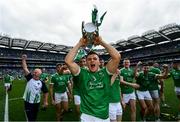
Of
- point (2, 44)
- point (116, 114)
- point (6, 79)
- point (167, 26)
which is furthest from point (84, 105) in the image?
point (2, 44)

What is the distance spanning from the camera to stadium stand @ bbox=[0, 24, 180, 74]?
79125mm

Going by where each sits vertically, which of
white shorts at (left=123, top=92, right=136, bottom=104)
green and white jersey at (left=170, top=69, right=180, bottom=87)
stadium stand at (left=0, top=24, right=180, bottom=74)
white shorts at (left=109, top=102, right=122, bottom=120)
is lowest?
white shorts at (left=109, top=102, right=122, bottom=120)

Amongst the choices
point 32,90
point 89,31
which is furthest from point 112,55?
point 32,90

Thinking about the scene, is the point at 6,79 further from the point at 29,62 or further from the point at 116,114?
the point at 29,62

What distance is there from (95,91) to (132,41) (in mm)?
86397

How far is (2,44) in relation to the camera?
90000 mm

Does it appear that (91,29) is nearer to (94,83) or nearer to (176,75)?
(94,83)

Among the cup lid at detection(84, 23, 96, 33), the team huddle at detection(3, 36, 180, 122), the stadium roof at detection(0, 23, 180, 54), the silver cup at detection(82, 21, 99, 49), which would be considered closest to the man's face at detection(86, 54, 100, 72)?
the team huddle at detection(3, 36, 180, 122)

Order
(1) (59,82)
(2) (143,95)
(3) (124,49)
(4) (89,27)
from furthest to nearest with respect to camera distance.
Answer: (3) (124,49) < (1) (59,82) < (2) (143,95) < (4) (89,27)

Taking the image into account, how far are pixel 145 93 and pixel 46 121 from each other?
3882mm

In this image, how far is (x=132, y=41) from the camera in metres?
90.1

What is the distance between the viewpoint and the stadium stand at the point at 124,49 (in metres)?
79.1

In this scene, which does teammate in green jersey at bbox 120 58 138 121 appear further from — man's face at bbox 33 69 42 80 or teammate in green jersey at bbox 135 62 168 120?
man's face at bbox 33 69 42 80

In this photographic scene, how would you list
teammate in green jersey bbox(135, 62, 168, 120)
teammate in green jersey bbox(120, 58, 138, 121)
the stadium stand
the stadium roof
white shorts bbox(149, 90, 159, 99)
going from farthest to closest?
the stadium stand < the stadium roof < white shorts bbox(149, 90, 159, 99) < teammate in green jersey bbox(135, 62, 168, 120) < teammate in green jersey bbox(120, 58, 138, 121)
